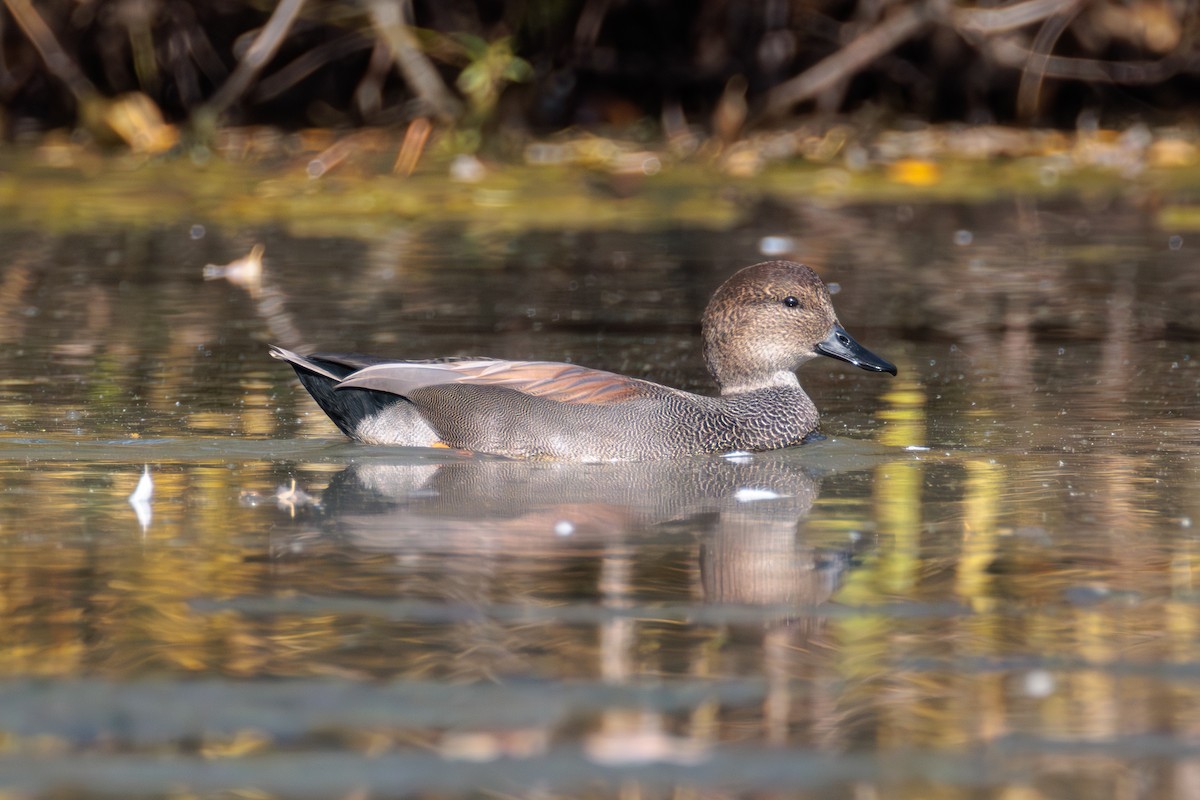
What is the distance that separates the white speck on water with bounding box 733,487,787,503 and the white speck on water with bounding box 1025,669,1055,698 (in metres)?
1.87

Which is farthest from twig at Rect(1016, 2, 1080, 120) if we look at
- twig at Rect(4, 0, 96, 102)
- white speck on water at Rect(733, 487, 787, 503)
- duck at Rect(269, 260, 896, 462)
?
white speck on water at Rect(733, 487, 787, 503)

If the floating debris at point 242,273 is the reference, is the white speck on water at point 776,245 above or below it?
above

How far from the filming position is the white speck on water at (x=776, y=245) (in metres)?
11.9

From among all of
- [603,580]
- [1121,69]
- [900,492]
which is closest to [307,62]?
[1121,69]

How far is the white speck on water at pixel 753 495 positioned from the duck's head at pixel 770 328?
3.46 feet

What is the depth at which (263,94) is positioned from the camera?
744 inches

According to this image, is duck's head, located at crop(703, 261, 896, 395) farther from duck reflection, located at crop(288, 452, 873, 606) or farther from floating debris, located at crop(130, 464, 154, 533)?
floating debris, located at crop(130, 464, 154, 533)

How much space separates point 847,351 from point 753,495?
1.30 metres

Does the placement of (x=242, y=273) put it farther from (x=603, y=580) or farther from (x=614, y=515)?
(x=603, y=580)

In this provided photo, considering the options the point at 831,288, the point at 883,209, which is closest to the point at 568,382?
the point at 831,288

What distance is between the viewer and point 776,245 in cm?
1214

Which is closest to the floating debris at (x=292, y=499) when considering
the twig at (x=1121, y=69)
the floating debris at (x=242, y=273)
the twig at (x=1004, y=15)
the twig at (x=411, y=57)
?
the floating debris at (x=242, y=273)

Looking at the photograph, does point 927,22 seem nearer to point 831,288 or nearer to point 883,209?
point 883,209

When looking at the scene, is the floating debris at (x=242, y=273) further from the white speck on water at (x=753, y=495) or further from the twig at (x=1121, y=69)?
the twig at (x=1121, y=69)
